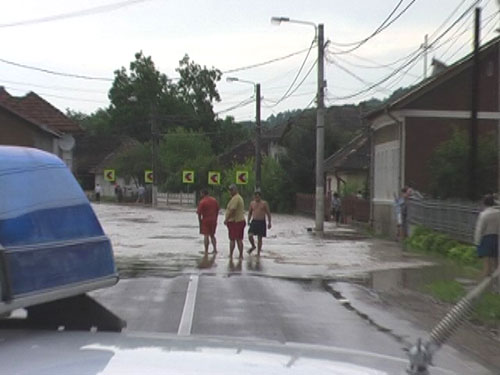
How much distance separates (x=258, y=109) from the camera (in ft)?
159

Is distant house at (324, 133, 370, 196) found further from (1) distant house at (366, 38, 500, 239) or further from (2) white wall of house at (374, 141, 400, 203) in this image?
(1) distant house at (366, 38, 500, 239)

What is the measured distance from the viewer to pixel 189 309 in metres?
11.1

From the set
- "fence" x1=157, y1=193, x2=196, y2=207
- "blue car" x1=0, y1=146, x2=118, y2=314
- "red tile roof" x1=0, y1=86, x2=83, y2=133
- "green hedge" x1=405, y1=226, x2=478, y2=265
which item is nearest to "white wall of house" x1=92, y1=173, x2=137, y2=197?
"fence" x1=157, y1=193, x2=196, y2=207

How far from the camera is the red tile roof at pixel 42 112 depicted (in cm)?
3788

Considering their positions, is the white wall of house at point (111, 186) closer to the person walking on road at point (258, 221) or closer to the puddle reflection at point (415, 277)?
the person walking on road at point (258, 221)

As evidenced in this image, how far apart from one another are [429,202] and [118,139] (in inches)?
3138

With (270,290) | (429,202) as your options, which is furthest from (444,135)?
(270,290)

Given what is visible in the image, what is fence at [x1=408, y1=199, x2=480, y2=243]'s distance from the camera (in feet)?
67.9

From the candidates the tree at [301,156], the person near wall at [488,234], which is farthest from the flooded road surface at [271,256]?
the tree at [301,156]

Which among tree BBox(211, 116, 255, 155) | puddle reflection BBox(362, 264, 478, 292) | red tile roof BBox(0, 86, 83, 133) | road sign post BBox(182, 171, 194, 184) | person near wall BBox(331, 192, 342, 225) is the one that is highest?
tree BBox(211, 116, 255, 155)

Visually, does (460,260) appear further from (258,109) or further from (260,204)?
(258,109)

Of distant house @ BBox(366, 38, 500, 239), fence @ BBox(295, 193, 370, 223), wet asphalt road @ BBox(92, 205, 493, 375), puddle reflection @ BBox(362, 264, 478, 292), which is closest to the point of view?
wet asphalt road @ BBox(92, 205, 493, 375)

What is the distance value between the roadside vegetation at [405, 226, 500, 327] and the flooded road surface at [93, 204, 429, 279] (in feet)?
2.54

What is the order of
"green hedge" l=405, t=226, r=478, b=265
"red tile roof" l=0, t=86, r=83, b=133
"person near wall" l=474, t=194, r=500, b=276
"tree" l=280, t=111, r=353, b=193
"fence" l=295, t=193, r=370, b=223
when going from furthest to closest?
1. "tree" l=280, t=111, r=353, b=193
2. "red tile roof" l=0, t=86, r=83, b=133
3. "fence" l=295, t=193, r=370, b=223
4. "green hedge" l=405, t=226, r=478, b=265
5. "person near wall" l=474, t=194, r=500, b=276
